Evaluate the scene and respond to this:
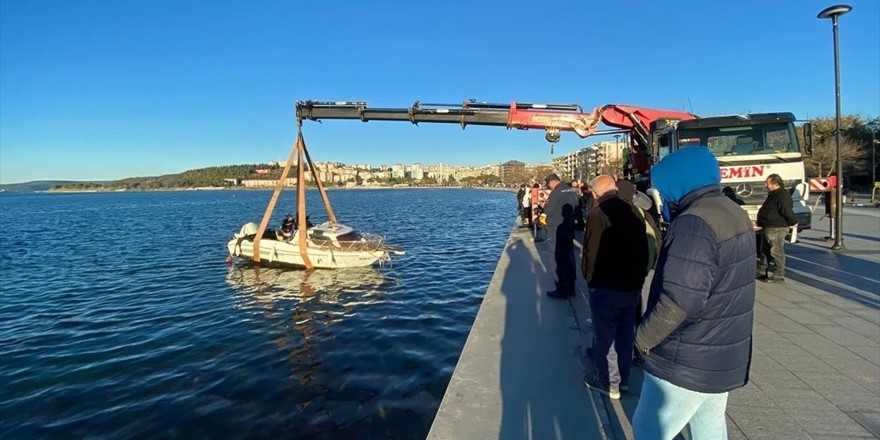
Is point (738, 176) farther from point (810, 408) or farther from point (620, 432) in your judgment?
point (620, 432)

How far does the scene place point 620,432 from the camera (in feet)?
10.6

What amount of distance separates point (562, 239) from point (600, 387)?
335cm

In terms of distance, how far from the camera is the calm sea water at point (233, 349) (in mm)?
5980

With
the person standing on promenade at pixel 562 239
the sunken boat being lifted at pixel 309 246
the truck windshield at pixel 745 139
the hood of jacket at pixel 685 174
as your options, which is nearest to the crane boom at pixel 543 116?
the truck windshield at pixel 745 139

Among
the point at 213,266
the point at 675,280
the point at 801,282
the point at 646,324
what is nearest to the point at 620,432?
the point at 646,324

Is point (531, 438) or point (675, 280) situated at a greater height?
point (675, 280)

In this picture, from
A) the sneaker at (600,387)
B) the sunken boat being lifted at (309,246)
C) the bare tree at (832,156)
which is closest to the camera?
the sneaker at (600,387)

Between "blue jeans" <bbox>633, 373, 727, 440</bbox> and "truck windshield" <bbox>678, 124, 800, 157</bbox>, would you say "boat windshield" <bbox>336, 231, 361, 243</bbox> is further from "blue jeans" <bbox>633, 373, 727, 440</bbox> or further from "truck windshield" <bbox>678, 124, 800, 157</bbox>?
"blue jeans" <bbox>633, 373, 727, 440</bbox>

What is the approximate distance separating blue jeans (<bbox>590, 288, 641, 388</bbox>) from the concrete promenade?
0.71ft

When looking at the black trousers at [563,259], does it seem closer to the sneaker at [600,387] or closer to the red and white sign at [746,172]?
the sneaker at [600,387]

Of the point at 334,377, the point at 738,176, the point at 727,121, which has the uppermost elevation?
the point at 727,121

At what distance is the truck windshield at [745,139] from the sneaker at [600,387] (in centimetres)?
661

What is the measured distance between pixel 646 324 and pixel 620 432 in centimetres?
150

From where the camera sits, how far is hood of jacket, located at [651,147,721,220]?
2207 millimetres
